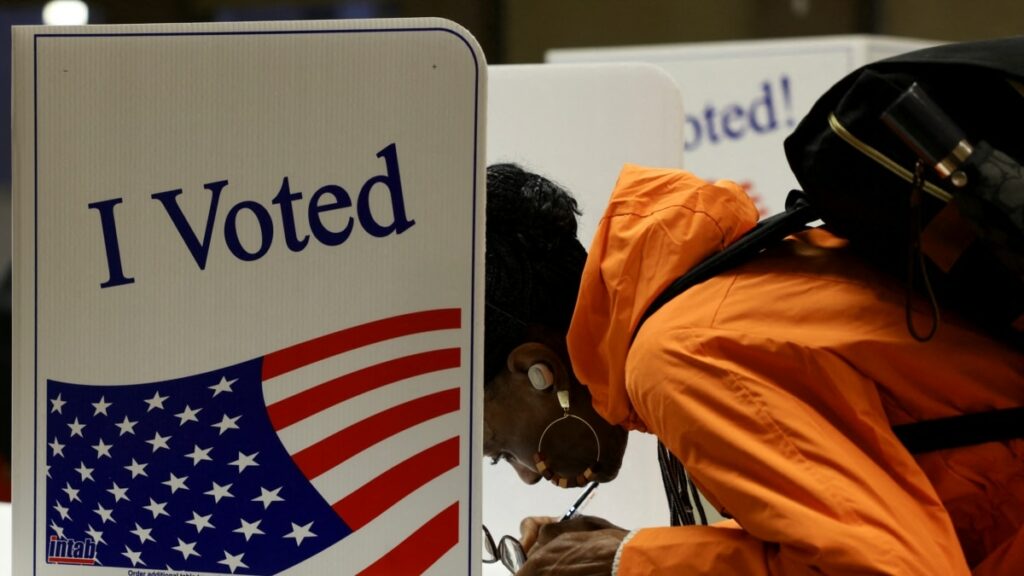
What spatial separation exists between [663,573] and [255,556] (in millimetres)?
386

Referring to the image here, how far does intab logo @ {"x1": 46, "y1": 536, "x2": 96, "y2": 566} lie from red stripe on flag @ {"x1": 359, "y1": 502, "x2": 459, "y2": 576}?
11.1 inches

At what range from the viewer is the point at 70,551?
4.15 feet

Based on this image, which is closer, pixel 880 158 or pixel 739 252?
pixel 880 158

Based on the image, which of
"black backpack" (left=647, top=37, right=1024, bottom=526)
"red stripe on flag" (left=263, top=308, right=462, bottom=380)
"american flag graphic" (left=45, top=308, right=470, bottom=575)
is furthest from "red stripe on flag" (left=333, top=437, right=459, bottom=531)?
"black backpack" (left=647, top=37, right=1024, bottom=526)

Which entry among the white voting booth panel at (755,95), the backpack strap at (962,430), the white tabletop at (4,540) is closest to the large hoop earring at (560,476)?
A: the backpack strap at (962,430)

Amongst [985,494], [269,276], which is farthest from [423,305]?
[985,494]

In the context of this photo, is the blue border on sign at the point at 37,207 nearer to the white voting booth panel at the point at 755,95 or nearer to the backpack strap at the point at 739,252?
the backpack strap at the point at 739,252

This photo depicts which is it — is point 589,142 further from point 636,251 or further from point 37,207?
point 37,207

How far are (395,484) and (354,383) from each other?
0.34 feet

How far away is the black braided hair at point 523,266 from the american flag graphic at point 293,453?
0.22m

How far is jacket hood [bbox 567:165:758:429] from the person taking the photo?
118 cm

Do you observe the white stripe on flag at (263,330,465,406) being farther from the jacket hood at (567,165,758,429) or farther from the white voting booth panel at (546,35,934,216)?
the white voting booth panel at (546,35,934,216)

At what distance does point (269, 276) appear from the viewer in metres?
1.20

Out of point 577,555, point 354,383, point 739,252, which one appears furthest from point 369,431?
point 739,252
